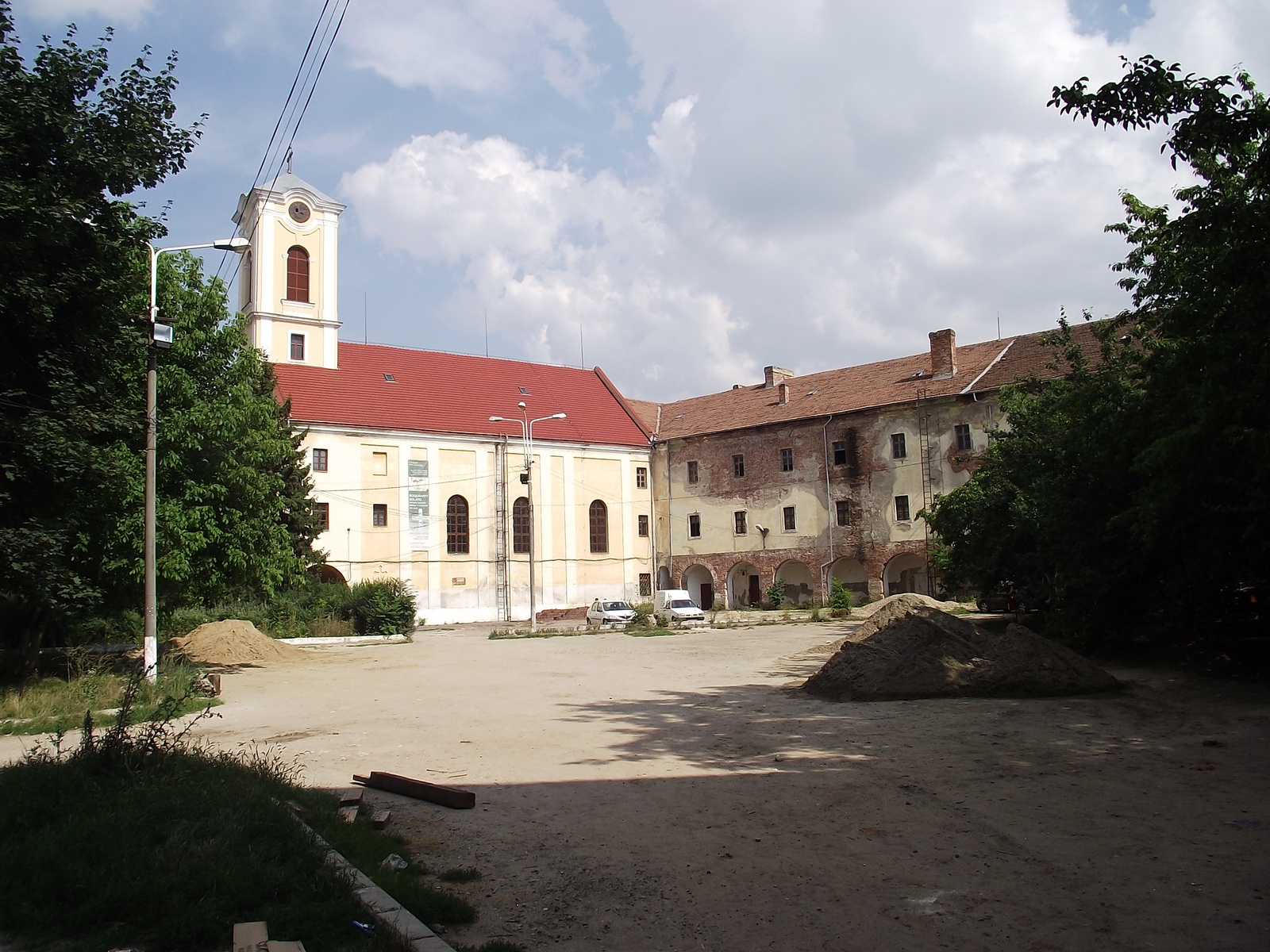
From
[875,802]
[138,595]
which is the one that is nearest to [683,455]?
[138,595]

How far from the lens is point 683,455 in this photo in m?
52.1

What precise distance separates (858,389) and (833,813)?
40.6 metres

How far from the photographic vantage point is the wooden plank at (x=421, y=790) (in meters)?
7.73

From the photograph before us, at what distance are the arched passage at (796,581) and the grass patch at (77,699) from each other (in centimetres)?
3434

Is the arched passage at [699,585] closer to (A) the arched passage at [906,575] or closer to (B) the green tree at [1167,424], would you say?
(A) the arched passage at [906,575]

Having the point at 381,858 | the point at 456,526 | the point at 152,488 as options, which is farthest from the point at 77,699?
the point at 456,526

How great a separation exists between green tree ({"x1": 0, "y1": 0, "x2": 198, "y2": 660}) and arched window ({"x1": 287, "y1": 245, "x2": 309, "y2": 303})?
32395 mm

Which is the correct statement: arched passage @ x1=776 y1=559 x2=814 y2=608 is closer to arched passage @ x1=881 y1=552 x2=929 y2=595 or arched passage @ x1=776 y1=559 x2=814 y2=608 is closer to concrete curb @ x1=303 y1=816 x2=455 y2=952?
arched passage @ x1=881 y1=552 x2=929 y2=595

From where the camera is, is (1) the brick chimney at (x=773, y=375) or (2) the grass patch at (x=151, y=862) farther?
(1) the brick chimney at (x=773, y=375)

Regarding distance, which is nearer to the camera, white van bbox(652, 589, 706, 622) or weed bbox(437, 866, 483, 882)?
weed bbox(437, 866, 483, 882)

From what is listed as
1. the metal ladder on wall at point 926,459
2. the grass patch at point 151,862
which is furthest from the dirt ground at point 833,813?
the metal ladder on wall at point 926,459

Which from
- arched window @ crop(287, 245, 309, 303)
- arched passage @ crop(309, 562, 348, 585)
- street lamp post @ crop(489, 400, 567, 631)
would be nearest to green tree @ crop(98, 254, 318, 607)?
street lamp post @ crop(489, 400, 567, 631)

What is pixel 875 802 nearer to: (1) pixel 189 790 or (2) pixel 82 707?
(1) pixel 189 790

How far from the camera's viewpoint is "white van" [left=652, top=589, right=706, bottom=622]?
37.5 meters
